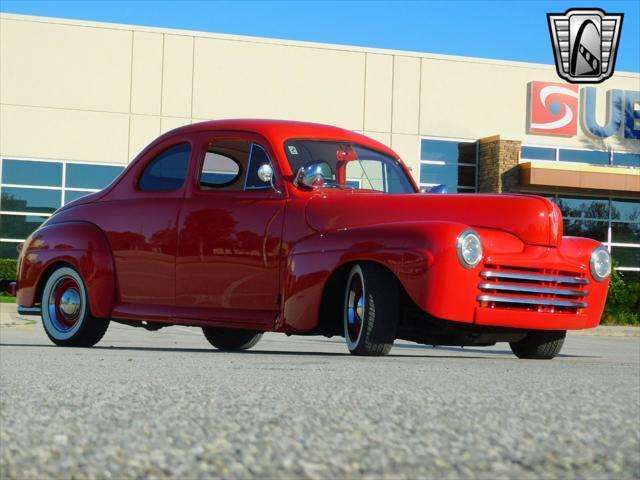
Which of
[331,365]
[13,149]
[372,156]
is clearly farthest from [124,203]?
[13,149]

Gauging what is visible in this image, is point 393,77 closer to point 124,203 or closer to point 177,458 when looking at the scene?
point 124,203

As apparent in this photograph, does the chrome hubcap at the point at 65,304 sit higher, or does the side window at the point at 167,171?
the side window at the point at 167,171

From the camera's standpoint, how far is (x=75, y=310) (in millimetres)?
9211

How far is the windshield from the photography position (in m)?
8.26

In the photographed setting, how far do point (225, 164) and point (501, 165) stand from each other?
25312 mm

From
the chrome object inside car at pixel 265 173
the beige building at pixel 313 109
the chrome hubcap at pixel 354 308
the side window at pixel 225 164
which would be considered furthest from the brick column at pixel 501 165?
the chrome hubcap at pixel 354 308

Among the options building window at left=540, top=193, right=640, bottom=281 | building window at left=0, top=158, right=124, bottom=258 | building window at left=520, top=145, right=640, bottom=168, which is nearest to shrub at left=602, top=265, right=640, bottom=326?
building window at left=540, top=193, right=640, bottom=281

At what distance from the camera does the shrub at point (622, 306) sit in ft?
80.0

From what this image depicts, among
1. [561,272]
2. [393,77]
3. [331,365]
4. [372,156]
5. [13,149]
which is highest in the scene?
[393,77]

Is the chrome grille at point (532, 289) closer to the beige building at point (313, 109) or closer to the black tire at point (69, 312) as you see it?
the black tire at point (69, 312)

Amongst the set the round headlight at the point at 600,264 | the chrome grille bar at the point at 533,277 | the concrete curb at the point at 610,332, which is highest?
the round headlight at the point at 600,264

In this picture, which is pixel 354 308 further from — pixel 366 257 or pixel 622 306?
pixel 622 306

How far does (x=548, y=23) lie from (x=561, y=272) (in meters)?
19.1

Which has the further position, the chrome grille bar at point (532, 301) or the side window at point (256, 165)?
the side window at point (256, 165)
